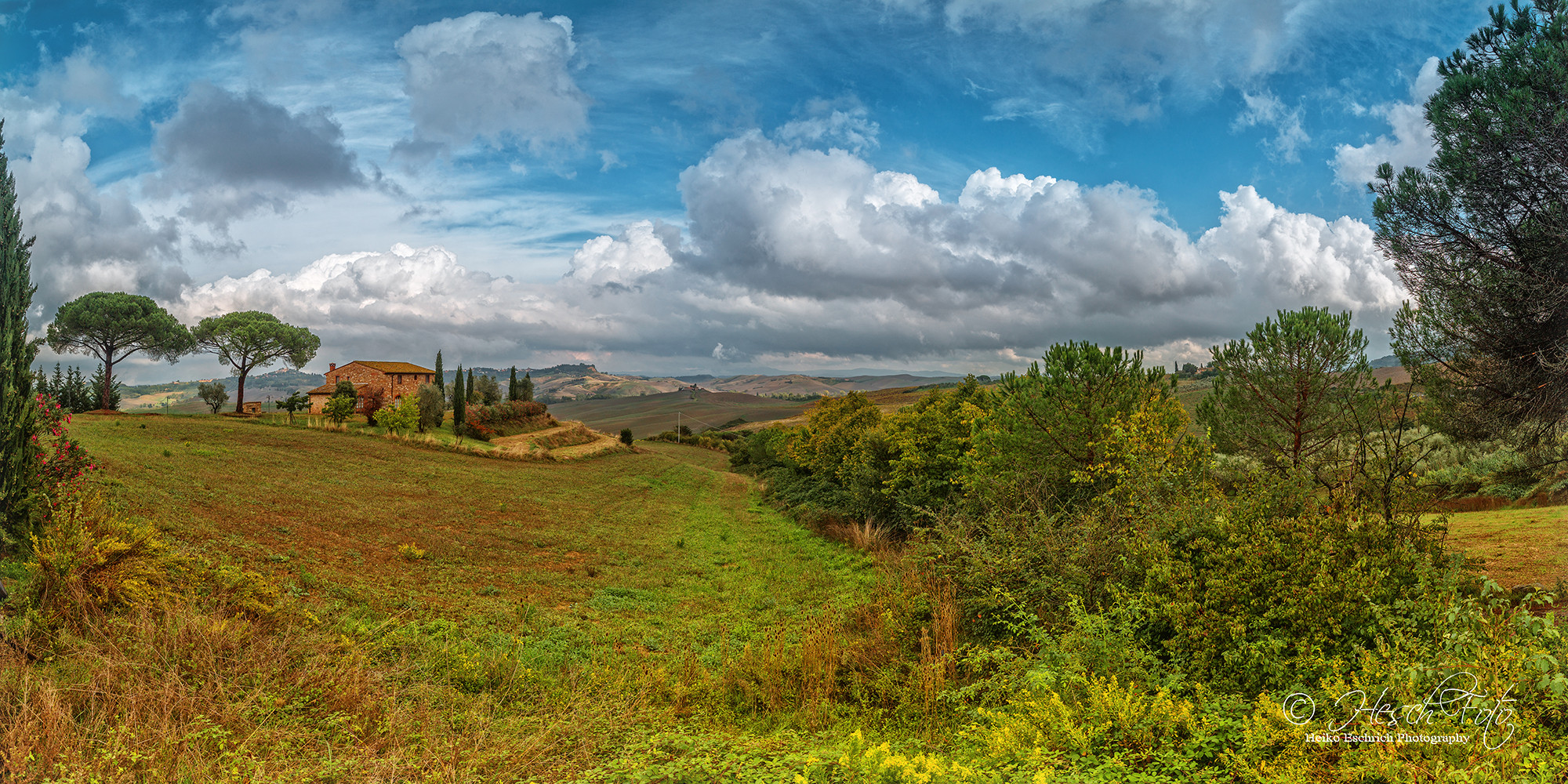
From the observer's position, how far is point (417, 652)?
29.3 ft

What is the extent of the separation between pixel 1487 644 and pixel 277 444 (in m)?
37.8

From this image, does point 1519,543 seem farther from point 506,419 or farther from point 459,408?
point 506,419

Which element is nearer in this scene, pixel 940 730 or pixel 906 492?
pixel 940 730

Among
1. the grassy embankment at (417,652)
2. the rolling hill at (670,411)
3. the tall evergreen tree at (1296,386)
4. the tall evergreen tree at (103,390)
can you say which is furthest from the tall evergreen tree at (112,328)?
the rolling hill at (670,411)

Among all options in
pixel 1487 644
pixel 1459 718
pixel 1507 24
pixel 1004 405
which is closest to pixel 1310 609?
pixel 1487 644

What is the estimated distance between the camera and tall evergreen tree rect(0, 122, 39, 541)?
26.2ft

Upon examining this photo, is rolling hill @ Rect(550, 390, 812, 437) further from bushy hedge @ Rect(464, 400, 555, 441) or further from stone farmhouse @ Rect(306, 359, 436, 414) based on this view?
bushy hedge @ Rect(464, 400, 555, 441)

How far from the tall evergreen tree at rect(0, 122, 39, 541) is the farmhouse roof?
68.2m

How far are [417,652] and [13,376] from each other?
6003 millimetres

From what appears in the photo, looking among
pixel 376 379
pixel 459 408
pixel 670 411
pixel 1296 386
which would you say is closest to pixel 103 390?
pixel 459 408

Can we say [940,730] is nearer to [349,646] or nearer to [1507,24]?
[349,646]

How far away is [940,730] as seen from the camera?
716 centimetres

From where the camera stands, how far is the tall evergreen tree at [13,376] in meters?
7.98

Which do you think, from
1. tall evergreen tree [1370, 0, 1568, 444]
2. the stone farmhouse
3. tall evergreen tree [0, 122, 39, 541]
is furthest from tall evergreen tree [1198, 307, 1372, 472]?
the stone farmhouse
